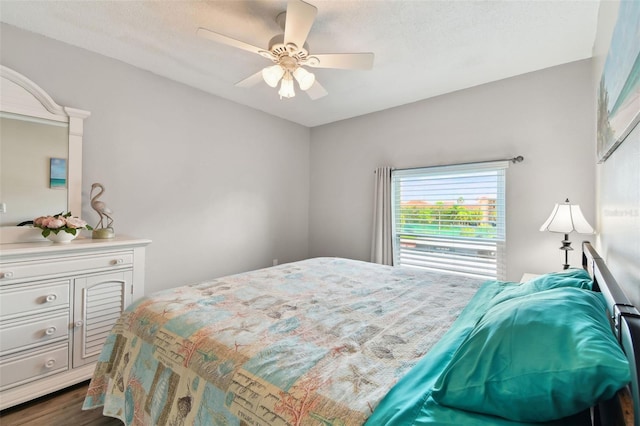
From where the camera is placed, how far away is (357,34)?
7.13 feet

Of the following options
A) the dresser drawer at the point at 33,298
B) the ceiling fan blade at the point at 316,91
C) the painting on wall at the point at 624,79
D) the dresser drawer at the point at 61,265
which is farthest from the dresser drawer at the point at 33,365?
the painting on wall at the point at 624,79

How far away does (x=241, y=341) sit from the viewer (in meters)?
1.16

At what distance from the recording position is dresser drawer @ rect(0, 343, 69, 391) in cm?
181

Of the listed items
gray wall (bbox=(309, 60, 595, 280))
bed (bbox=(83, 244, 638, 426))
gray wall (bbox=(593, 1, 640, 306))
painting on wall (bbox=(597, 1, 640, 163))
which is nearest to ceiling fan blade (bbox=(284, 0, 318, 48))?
painting on wall (bbox=(597, 1, 640, 163))

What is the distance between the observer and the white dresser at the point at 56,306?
180cm

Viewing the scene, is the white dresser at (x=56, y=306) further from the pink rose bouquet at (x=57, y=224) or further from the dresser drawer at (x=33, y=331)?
the pink rose bouquet at (x=57, y=224)

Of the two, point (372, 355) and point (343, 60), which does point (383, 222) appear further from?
point (372, 355)

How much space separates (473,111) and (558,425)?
3102 millimetres

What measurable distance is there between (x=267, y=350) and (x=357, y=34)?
219 centimetres

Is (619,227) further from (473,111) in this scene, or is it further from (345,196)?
(345,196)

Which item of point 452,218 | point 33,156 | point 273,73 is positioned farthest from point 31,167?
point 452,218

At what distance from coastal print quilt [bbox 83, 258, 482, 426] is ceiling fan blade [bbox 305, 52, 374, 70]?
5.05ft

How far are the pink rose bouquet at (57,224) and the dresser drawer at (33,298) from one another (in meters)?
0.36

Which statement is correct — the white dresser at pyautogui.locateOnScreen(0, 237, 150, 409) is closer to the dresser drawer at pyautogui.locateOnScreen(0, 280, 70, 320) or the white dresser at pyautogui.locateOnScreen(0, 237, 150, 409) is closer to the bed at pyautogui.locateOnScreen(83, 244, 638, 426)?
the dresser drawer at pyautogui.locateOnScreen(0, 280, 70, 320)
